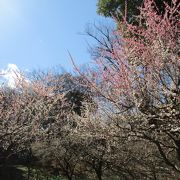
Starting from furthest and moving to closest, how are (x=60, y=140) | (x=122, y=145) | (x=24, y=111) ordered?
(x=60, y=140)
(x=24, y=111)
(x=122, y=145)

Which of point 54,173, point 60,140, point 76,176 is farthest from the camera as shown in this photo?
point 54,173

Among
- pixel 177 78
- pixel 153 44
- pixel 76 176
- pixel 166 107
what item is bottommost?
pixel 166 107

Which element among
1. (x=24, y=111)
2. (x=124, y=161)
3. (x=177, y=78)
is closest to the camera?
(x=177, y=78)

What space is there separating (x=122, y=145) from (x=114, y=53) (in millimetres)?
5894

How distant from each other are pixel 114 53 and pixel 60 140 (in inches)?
589

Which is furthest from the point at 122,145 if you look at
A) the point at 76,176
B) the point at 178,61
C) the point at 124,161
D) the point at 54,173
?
the point at 54,173

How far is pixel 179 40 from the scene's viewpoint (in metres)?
6.47

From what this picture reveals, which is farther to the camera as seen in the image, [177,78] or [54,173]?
[54,173]

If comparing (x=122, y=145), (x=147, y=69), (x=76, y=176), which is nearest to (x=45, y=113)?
(x=122, y=145)

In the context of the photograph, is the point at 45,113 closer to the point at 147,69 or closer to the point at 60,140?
the point at 60,140

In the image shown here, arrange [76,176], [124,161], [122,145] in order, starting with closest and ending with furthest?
[122,145]
[124,161]
[76,176]

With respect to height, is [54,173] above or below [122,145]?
above

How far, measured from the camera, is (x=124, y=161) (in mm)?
13414

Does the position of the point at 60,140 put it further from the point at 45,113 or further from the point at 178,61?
the point at 178,61
